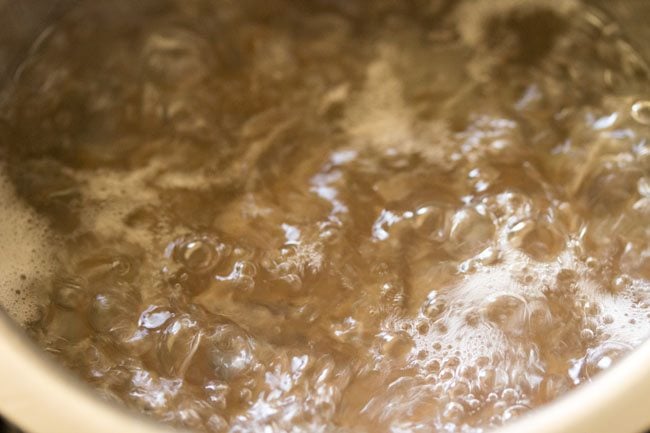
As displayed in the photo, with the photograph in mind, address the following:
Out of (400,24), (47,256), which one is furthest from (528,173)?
(47,256)

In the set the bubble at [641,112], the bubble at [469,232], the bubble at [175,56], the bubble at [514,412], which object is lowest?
the bubble at [514,412]

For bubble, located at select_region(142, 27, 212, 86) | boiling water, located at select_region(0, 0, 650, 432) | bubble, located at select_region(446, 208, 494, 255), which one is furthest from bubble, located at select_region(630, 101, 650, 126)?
bubble, located at select_region(142, 27, 212, 86)

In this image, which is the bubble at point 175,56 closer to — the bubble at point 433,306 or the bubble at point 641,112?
the bubble at point 433,306

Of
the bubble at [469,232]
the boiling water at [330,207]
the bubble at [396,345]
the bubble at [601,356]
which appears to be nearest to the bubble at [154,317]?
the boiling water at [330,207]

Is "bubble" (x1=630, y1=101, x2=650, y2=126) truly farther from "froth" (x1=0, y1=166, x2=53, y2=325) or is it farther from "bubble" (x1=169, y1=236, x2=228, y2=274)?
"froth" (x1=0, y1=166, x2=53, y2=325)

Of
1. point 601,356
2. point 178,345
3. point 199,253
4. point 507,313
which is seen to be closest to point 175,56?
point 199,253

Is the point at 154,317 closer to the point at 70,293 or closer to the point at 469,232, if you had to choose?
the point at 70,293

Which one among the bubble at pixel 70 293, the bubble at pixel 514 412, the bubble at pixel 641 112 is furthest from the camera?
the bubble at pixel 641 112

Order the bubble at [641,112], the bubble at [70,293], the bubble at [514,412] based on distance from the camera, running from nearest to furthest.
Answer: the bubble at [514,412]
the bubble at [70,293]
the bubble at [641,112]
